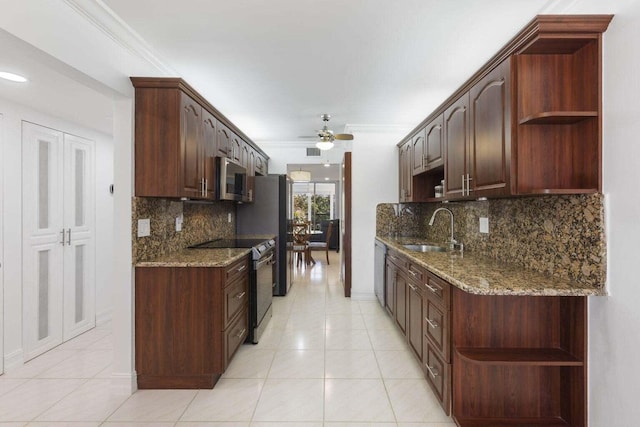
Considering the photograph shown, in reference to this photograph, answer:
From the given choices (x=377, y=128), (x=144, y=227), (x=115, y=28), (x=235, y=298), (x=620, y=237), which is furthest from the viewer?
Answer: (x=377, y=128)

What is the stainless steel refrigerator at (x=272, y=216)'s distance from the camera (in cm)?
477

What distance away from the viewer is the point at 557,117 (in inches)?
63.4

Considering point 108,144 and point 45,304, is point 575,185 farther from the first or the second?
point 108,144

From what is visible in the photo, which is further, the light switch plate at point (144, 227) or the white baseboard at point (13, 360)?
the white baseboard at point (13, 360)

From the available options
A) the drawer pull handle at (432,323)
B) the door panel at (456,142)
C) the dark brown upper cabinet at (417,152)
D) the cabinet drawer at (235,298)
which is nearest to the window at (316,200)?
the dark brown upper cabinet at (417,152)

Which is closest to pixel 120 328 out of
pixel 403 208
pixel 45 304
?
pixel 45 304

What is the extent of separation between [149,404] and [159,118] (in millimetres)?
1968

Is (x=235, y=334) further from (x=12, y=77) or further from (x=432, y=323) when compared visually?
(x=12, y=77)

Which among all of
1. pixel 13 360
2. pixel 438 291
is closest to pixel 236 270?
pixel 438 291

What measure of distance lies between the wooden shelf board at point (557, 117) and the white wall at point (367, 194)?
288 cm

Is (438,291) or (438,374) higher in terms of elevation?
(438,291)

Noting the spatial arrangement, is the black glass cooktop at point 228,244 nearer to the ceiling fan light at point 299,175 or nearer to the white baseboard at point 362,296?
the white baseboard at point 362,296

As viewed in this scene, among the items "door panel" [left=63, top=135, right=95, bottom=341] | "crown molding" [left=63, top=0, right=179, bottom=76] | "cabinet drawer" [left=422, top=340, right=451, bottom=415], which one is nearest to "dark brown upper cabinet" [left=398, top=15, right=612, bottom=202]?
"cabinet drawer" [left=422, top=340, right=451, bottom=415]

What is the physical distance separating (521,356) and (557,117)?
4.07 ft
